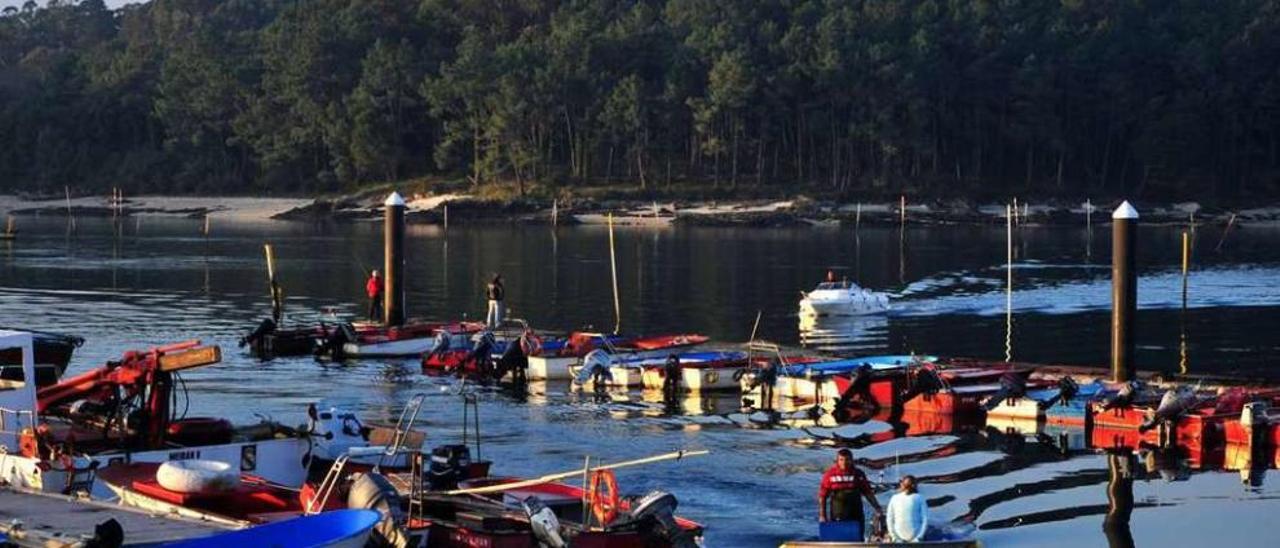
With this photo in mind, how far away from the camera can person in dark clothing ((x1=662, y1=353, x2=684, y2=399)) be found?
46594 millimetres

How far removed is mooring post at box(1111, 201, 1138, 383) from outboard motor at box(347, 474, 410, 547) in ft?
79.5

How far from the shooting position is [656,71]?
163 metres

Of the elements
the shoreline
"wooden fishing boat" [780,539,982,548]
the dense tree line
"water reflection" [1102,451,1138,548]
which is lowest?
"water reflection" [1102,451,1138,548]

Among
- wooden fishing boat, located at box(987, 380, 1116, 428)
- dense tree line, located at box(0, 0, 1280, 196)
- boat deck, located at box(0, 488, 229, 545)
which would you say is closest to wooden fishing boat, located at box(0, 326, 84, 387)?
boat deck, located at box(0, 488, 229, 545)

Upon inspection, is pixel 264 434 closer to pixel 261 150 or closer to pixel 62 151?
pixel 261 150

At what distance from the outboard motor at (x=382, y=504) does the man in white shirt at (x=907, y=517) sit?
6.34 meters

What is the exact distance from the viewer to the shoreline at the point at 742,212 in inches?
5738

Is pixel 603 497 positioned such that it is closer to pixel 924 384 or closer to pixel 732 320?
pixel 924 384

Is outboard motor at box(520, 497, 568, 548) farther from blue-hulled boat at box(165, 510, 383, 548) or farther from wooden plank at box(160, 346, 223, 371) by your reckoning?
wooden plank at box(160, 346, 223, 371)

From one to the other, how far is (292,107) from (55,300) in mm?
96402

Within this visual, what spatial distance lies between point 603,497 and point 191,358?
24.7 feet

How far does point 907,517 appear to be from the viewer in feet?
84.5

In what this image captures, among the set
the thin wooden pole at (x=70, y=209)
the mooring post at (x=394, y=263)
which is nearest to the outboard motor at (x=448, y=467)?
the mooring post at (x=394, y=263)

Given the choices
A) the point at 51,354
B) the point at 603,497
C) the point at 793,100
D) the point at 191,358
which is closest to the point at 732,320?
the point at 51,354
